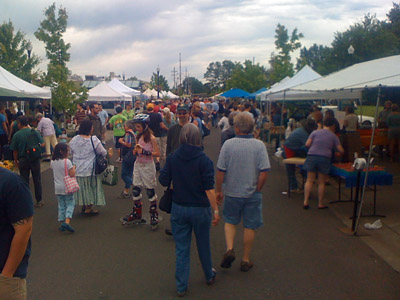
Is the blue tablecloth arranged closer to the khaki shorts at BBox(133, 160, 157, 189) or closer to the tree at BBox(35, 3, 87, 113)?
the khaki shorts at BBox(133, 160, 157, 189)

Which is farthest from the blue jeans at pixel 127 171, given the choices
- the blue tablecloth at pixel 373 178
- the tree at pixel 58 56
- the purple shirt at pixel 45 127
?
the tree at pixel 58 56

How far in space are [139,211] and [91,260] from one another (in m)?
1.67

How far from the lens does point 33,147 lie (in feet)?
26.4

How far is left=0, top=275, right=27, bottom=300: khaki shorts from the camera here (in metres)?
2.64

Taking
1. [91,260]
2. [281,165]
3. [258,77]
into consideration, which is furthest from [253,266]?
[258,77]

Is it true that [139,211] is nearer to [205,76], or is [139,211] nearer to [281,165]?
[281,165]

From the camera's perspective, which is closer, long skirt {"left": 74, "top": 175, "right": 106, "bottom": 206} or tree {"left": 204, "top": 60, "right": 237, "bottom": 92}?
long skirt {"left": 74, "top": 175, "right": 106, "bottom": 206}

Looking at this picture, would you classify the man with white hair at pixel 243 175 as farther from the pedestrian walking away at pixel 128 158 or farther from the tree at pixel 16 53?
the tree at pixel 16 53

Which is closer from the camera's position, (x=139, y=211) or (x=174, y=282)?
(x=174, y=282)

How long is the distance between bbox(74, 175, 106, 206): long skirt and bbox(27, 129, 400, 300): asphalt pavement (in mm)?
322

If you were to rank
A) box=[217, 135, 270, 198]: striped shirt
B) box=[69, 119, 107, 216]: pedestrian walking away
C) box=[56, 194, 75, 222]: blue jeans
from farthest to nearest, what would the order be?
box=[69, 119, 107, 216]: pedestrian walking away → box=[56, 194, 75, 222]: blue jeans → box=[217, 135, 270, 198]: striped shirt

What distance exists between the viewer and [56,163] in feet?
22.4

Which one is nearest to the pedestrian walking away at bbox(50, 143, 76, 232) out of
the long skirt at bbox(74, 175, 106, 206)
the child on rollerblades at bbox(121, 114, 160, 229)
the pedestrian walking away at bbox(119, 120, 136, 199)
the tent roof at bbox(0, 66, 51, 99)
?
the long skirt at bbox(74, 175, 106, 206)

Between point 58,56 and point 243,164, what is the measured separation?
85.9 ft
